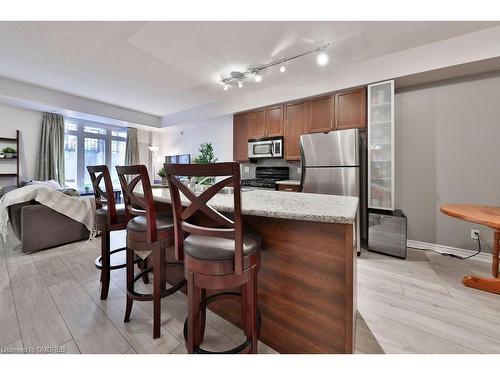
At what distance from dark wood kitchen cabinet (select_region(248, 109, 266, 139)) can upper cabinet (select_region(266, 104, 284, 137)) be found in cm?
9

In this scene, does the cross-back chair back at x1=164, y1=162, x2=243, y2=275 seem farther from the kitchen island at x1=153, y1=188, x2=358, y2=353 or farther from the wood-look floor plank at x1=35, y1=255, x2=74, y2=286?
the wood-look floor plank at x1=35, y1=255, x2=74, y2=286

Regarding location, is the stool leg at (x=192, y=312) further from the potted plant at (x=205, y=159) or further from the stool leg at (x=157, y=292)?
the potted plant at (x=205, y=159)

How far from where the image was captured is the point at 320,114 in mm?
3311

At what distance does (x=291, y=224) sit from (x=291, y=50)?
2.50 meters

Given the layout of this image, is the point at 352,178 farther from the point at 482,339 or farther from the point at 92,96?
the point at 92,96

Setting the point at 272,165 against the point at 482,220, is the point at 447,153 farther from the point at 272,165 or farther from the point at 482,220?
the point at 272,165

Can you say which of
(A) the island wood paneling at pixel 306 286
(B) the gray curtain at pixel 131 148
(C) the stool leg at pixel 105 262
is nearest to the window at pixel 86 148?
(B) the gray curtain at pixel 131 148

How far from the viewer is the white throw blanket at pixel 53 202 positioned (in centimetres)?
262

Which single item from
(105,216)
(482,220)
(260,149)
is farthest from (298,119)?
(105,216)
